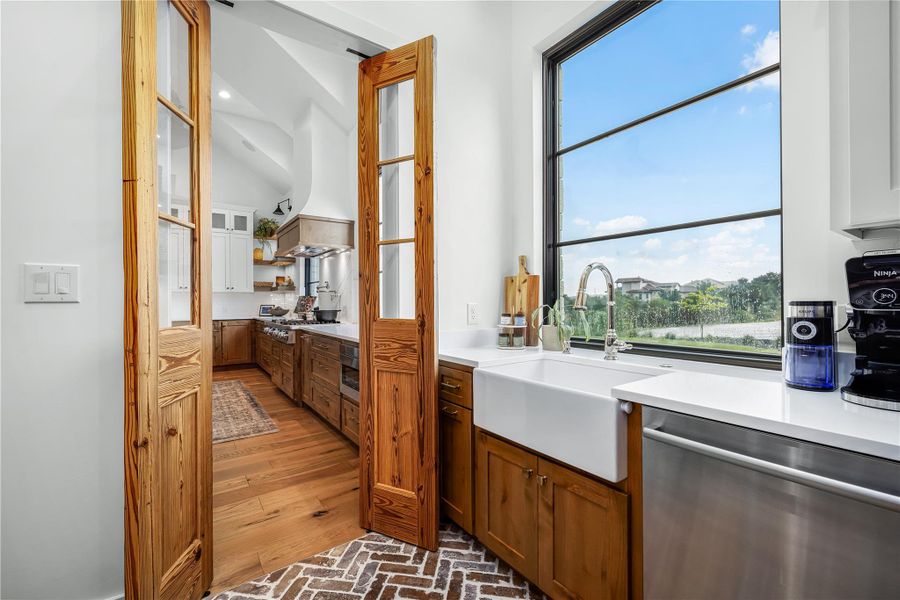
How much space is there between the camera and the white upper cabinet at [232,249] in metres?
6.54

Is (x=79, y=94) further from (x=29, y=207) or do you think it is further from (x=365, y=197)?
(x=365, y=197)

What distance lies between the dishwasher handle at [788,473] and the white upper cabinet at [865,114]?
24.3 inches

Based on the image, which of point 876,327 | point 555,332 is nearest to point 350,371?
point 555,332

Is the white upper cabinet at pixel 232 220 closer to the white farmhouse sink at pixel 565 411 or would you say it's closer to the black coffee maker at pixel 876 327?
the white farmhouse sink at pixel 565 411

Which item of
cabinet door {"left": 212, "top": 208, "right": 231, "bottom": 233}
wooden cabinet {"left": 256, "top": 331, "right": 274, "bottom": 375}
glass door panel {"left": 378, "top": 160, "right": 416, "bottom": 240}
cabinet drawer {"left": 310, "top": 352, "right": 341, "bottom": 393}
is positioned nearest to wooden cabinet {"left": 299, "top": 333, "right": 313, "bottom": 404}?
cabinet drawer {"left": 310, "top": 352, "right": 341, "bottom": 393}

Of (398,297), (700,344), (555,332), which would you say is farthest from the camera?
(555,332)

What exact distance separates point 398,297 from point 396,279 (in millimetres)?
96

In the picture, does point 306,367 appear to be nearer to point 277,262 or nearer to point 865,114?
point 277,262

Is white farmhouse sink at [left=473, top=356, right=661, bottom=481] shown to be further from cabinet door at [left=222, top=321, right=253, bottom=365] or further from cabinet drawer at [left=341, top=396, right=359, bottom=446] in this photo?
cabinet door at [left=222, top=321, right=253, bottom=365]

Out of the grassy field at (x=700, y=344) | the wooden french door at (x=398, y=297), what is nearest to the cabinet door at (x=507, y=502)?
the wooden french door at (x=398, y=297)

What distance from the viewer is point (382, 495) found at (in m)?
1.93

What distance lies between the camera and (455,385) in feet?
6.06

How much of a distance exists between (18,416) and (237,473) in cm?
165

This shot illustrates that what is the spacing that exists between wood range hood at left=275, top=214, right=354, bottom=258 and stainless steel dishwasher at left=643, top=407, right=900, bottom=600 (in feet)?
12.7
